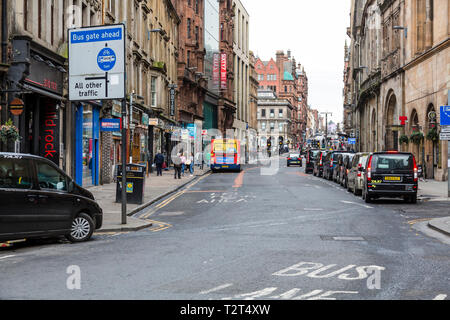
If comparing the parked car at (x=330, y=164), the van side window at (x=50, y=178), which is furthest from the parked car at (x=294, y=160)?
the van side window at (x=50, y=178)

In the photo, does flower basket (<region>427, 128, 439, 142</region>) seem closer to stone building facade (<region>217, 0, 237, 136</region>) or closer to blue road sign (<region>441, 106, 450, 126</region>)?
blue road sign (<region>441, 106, 450, 126</region>)

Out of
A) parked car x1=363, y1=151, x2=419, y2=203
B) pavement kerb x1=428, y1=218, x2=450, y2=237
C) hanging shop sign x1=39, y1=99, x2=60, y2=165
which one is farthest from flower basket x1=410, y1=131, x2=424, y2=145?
pavement kerb x1=428, y1=218, x2=450, y2=237

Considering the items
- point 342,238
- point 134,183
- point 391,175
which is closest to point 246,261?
point 342,238

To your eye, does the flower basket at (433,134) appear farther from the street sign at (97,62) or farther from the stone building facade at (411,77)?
the street sign at (97,62)

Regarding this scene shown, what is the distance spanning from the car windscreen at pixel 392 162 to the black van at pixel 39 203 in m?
12.0

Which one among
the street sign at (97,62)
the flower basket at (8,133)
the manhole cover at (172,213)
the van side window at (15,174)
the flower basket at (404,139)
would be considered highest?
the street sign at (97,62)

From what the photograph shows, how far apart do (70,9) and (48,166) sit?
1519cm

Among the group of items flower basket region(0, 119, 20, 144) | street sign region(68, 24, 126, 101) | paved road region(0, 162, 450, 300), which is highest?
street sign region(68, 24, 126, 101)

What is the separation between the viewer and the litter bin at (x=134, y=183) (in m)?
19.6

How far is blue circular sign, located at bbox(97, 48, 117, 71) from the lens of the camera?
14500 millimetres

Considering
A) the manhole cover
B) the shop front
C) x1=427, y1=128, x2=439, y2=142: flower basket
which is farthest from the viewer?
x1=427, y1=128, x2=439, y2=142: flower basket

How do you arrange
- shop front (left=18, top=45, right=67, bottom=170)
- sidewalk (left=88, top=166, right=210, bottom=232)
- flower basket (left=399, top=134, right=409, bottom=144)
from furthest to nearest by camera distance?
1. flower basket (left=399, top=134, right=409, bottom=144)
2. shop front (left=18, top=45, right=67, bottom=170)
3. sidewalk (left=88, top=166, right=210, bottom=232)

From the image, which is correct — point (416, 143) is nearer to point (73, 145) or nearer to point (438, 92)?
point (438, 92)

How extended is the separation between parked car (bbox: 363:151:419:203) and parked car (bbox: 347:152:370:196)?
1.78 metres
